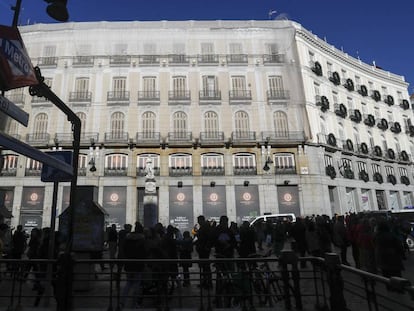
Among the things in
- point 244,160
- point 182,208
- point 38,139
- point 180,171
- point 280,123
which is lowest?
point 182,208

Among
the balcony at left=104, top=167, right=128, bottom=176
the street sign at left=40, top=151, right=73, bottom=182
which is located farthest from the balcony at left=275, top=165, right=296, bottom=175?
the street sign at left=40, top=151, right=73, bottom=182

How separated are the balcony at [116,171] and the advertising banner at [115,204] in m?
1.26

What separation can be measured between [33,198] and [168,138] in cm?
1302

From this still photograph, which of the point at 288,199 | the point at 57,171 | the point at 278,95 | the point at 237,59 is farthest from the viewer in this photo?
the point at 237,59

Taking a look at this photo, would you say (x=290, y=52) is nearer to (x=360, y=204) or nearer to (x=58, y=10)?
(x=360, y=204)

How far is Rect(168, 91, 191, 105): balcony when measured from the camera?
100 ft

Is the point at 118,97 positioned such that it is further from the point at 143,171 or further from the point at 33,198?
the point at 33,198

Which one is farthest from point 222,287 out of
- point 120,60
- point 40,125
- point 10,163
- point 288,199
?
point 120,60

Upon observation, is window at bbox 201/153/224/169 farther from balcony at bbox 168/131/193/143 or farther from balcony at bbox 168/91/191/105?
balcony at bbox 168/91/191/105

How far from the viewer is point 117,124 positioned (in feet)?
97.9

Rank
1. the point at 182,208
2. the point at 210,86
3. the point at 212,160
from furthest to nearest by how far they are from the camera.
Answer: the point at 210,86 < the point at 212,160 < the point at 182,208

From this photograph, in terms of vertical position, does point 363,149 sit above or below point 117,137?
below

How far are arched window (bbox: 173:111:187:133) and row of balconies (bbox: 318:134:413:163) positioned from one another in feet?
43.4

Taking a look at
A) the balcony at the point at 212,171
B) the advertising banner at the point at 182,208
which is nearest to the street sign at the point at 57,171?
the advertising banner at the point at 182,208
